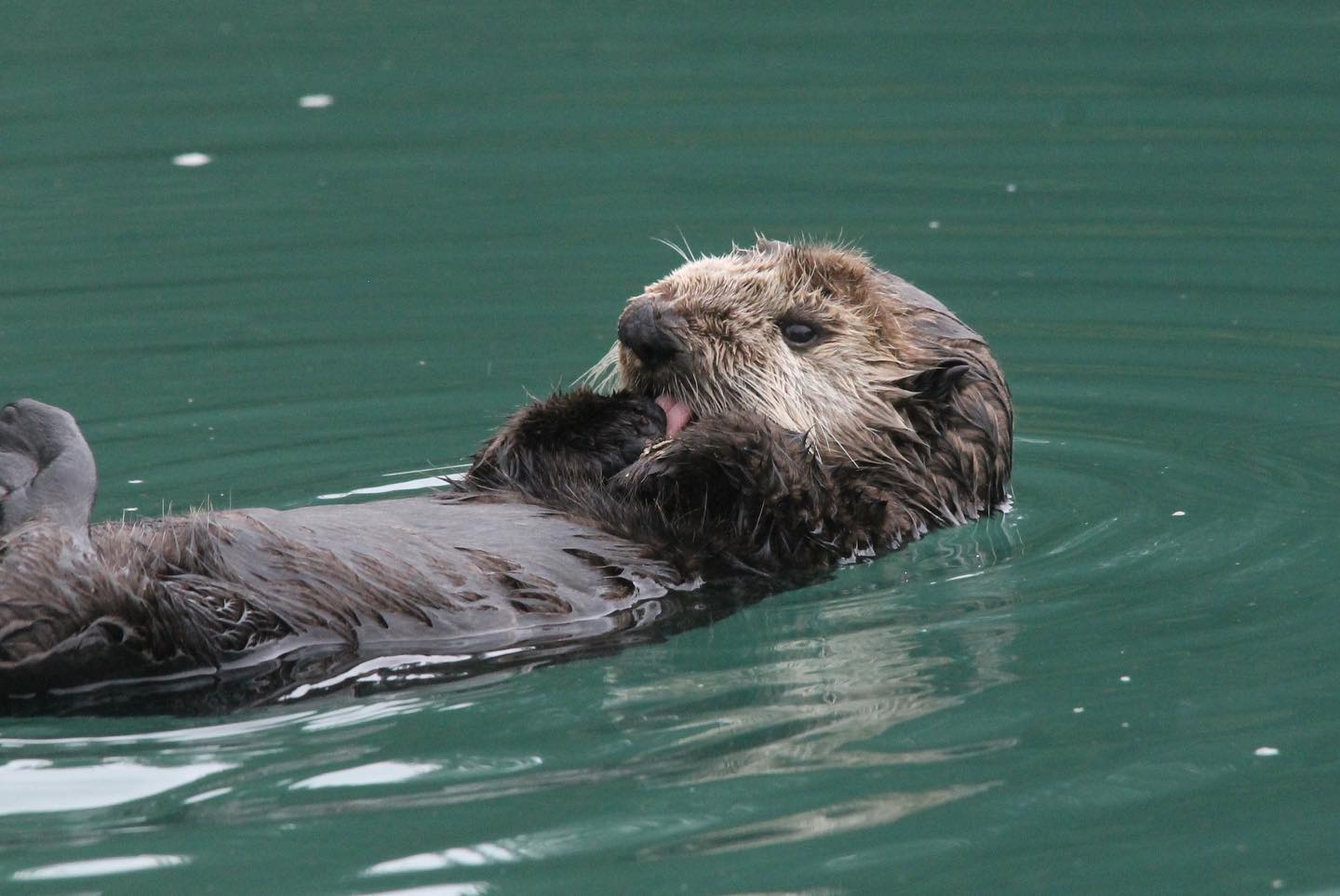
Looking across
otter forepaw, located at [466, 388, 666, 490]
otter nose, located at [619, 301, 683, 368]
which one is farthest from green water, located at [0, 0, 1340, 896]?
otter nose, located at [619, 301, 683, 368]

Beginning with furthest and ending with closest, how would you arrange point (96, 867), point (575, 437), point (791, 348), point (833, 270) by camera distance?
point (833, 270)
point (791, 348)
point (575, 437)
point (96, 867)

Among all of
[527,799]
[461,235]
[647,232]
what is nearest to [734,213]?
[647,232]

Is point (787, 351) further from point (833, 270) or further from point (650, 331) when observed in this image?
point (650, 331)

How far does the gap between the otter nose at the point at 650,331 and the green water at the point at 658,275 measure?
700mm

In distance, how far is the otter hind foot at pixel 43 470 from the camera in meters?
4.16

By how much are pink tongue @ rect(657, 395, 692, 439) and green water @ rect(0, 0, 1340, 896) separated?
0.57 metres

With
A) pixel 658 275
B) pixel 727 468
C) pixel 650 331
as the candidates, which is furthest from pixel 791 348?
pixel 658 275

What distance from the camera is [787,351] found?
4.96m

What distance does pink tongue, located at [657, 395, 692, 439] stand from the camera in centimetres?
491

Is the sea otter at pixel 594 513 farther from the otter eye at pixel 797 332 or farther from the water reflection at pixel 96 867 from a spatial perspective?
the water reflection at pixel 96 867

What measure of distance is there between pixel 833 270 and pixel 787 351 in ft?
0.99

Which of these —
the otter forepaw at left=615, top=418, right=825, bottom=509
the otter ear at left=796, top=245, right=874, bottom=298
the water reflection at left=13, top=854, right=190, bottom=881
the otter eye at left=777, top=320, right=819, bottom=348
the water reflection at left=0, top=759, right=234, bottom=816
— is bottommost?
the water reflection at left=13, top=854, right=190, bottom=881

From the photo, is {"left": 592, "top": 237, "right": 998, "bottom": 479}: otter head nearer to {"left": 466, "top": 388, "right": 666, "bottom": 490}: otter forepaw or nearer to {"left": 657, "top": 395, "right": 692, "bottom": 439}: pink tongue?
{"left": 657, "top": 395, "right": 692, "bottom": 439}: pink tongue

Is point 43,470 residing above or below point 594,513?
above
